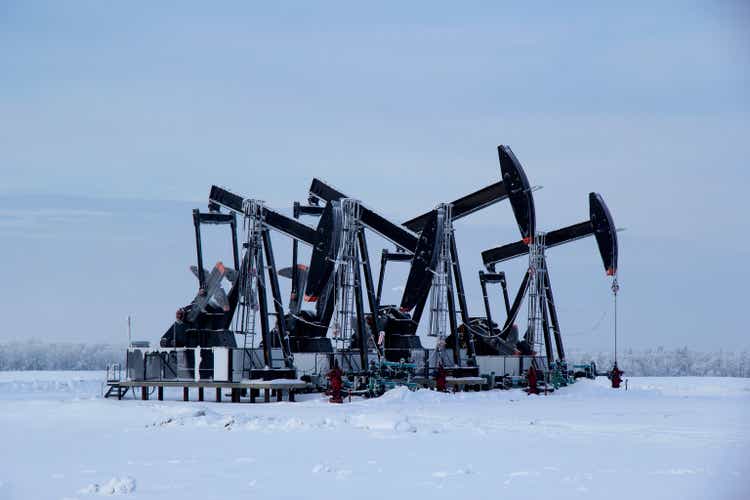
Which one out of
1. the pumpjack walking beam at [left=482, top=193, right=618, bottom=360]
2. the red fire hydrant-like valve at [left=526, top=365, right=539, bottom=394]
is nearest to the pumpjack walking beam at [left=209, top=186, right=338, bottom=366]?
the red fire hydrant-like valve at [left=526, top=365, right=539, bottom=394]

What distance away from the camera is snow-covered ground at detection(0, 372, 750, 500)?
1633 cm

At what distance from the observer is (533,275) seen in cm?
5494

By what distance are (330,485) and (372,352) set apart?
1136 inches

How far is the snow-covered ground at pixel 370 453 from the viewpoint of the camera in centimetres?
1633

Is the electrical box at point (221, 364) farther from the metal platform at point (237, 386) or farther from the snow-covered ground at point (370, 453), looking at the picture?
the snow-covered ground at point (370, 453)

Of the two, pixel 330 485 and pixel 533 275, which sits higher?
pixel 533 275

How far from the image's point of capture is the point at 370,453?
821 inches

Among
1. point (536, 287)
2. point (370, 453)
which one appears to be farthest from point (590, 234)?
point (370, 453)

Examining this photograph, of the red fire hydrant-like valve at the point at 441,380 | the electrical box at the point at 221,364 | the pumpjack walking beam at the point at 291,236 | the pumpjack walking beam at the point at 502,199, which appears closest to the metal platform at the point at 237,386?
the electrical box at the point at 221,364

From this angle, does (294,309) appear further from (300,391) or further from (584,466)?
(584,466)

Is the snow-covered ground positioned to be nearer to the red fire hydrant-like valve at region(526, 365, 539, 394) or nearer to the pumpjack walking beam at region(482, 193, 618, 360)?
the red fire hydrant-like valve at region(526, 365, 539, 394)

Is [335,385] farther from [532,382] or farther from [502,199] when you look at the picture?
[502,199]

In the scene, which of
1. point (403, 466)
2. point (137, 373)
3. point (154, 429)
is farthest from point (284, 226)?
point (403, 466)

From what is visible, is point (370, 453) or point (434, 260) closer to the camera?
point (370, 453)
